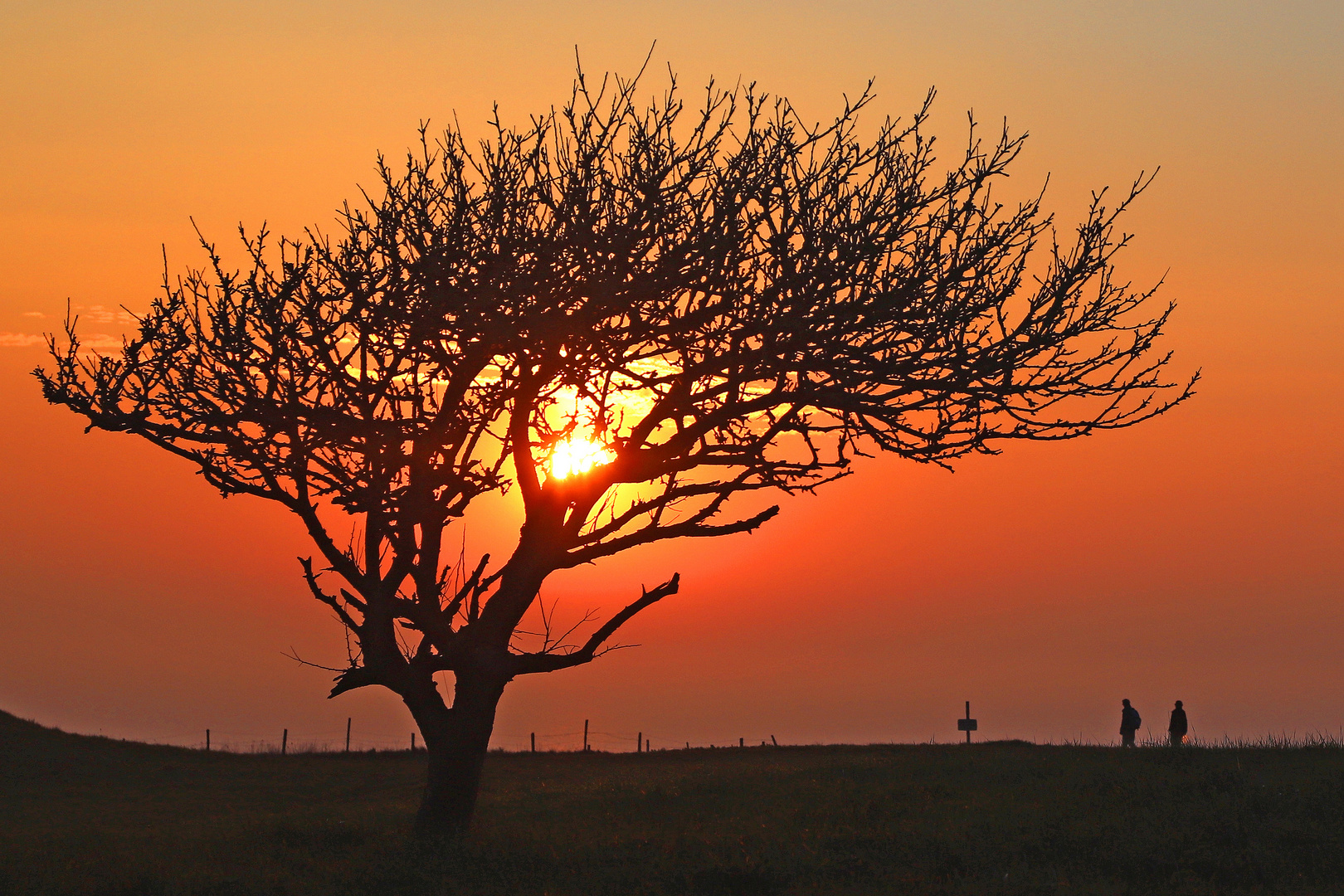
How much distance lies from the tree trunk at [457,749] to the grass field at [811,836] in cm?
46

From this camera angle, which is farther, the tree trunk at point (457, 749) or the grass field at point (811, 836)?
the tree trunk at point (457, 749)

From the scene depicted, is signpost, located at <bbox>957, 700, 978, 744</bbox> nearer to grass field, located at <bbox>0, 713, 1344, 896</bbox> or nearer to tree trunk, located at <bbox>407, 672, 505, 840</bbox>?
grass field, located at <bbox>0, 713, 1344, 896</bbox>

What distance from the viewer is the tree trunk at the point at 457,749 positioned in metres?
17.3

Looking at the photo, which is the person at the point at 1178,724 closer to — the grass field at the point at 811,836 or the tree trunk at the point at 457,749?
the grass field at the point at 811,836

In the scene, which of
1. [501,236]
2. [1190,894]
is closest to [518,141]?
[501,236]

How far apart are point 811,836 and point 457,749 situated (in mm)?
6249

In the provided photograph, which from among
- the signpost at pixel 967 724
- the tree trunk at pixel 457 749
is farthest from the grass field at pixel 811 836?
the signpost at pixel 967 724

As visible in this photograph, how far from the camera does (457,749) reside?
57.4 ft

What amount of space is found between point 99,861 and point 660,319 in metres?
12.6

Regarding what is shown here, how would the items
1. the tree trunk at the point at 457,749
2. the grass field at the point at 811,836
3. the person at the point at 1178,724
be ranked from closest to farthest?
the grass field at the point at 811,836 → the tree trunk at the point at 457,749 → the person at the point at 1178,724

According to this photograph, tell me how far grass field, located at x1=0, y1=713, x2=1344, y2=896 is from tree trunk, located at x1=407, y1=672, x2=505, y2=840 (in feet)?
1.52

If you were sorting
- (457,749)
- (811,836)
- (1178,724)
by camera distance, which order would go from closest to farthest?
(457,749) < (811,836) < (1178,724)

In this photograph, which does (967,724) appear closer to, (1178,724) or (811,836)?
(1178,724)

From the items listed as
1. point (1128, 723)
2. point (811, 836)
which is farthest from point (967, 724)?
point (811, 836)
